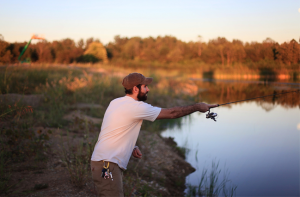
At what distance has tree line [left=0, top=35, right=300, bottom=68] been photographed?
24.9 feet

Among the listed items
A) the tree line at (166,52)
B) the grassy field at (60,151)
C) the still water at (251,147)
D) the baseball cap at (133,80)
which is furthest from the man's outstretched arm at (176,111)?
the tree line at (166,52)

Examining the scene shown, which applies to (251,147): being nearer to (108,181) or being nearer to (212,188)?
(212,188)

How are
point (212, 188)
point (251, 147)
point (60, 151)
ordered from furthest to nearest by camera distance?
point (251, 147), point (60, 151), point (212, 188)

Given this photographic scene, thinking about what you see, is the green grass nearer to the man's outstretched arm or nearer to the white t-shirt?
the man's outstretched arm

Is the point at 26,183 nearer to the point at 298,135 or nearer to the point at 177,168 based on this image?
the point at 177,168

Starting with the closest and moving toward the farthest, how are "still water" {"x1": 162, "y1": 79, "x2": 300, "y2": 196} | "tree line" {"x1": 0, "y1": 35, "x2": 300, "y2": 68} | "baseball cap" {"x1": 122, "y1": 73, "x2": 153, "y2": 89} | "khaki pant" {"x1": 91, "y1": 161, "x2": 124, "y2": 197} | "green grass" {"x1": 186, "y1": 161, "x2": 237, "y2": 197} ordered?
1. "khaki pant" {"x1": 91, "y1": 161, "x2": 124, "y2": 197}
2. "baseball cap" {"x1": 122, "y1": 73, "x2": 153, "y2": 89}
3. "green grass" {"x1": 186, "y1": 161, "x2": 237, "y2": 197}
4. "still water" {"x1": 162, "y1": 79, "x2": 300, "y2": 196}
5. "tree line" {"x1": 0, "y1": 35, "x2": 300, "y2": 68}

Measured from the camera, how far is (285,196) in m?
5.83

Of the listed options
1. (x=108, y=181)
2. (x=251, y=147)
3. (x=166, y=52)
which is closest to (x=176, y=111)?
(x=108, y=181)

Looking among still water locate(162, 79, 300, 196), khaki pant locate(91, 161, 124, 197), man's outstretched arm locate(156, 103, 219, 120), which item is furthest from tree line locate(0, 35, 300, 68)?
khaki pant locate(91, 161, 124, 197)

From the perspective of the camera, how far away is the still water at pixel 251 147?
21.0 ft

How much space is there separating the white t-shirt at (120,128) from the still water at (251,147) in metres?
3.97

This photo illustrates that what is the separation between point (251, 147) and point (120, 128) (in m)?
6.99

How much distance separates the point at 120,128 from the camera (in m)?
2.82

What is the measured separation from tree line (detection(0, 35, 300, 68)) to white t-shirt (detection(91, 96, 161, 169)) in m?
5.52
